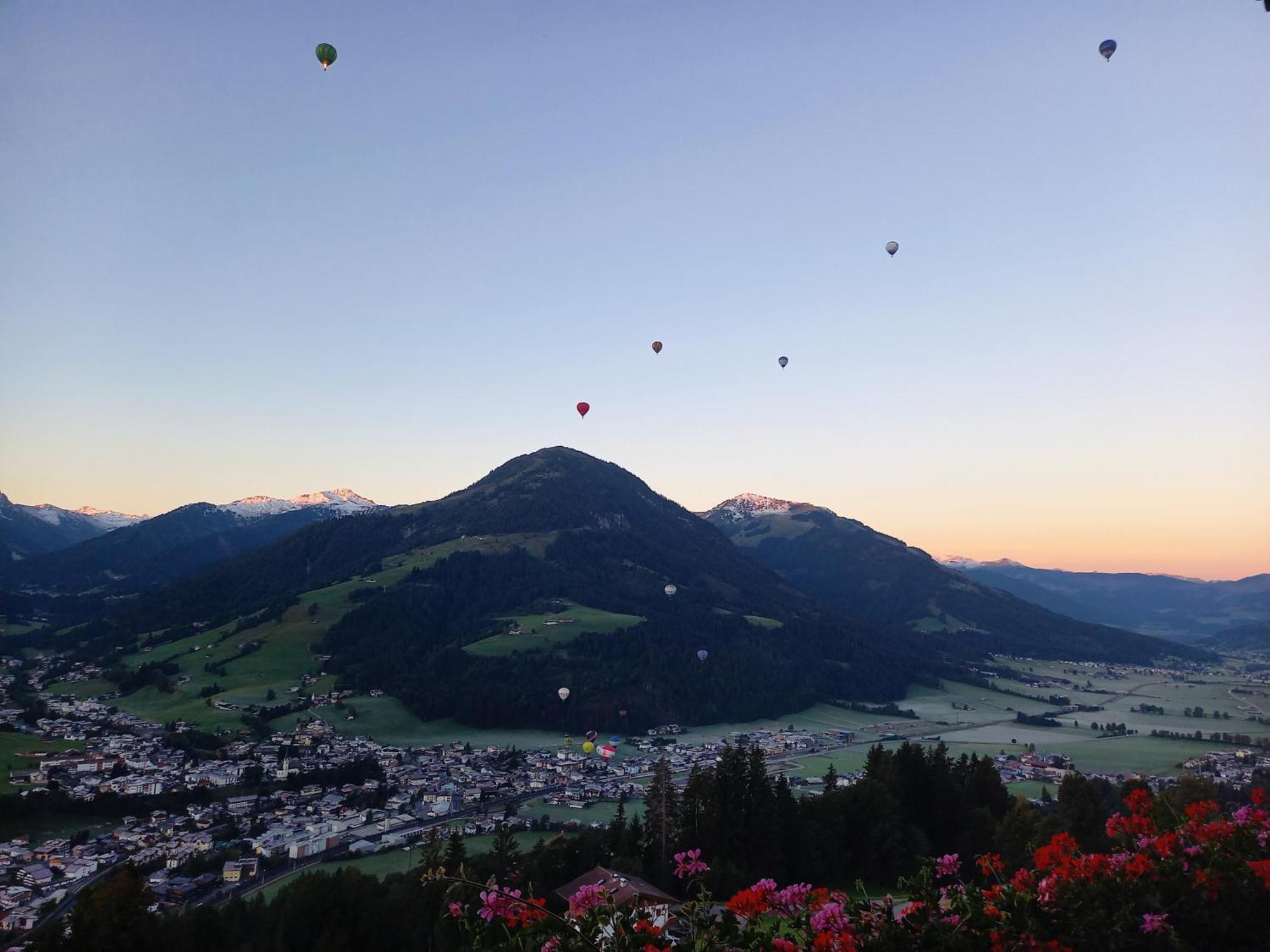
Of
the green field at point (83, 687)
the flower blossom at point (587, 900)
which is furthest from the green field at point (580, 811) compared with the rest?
the green field at point (83, 687)

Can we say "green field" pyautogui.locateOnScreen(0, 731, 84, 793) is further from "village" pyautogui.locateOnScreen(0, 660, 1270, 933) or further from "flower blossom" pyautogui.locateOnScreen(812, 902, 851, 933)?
"flower blossom" pyautogui.locateOnScreen(812, 902, 851, 933)

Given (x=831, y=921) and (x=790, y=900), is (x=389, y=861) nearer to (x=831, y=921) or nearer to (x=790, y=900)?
(x=790, y=900)

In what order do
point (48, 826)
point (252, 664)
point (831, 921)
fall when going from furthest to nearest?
point (252, 664) → point (48, 826) → point (831, 921)

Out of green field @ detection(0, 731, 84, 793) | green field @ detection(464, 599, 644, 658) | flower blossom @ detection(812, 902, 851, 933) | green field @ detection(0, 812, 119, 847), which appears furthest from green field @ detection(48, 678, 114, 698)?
flower blossom @ detection(812, 902, 851, 933)

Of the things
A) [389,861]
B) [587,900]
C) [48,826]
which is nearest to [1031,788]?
[389,861]

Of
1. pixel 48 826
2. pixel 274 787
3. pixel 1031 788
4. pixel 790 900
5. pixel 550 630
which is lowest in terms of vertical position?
pixel 274 787

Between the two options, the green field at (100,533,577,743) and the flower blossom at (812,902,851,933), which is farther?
the green field at (100,533,577,743)

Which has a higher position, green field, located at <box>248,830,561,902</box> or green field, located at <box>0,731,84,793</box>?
green field, located at <box>248,830,561,902</box>
